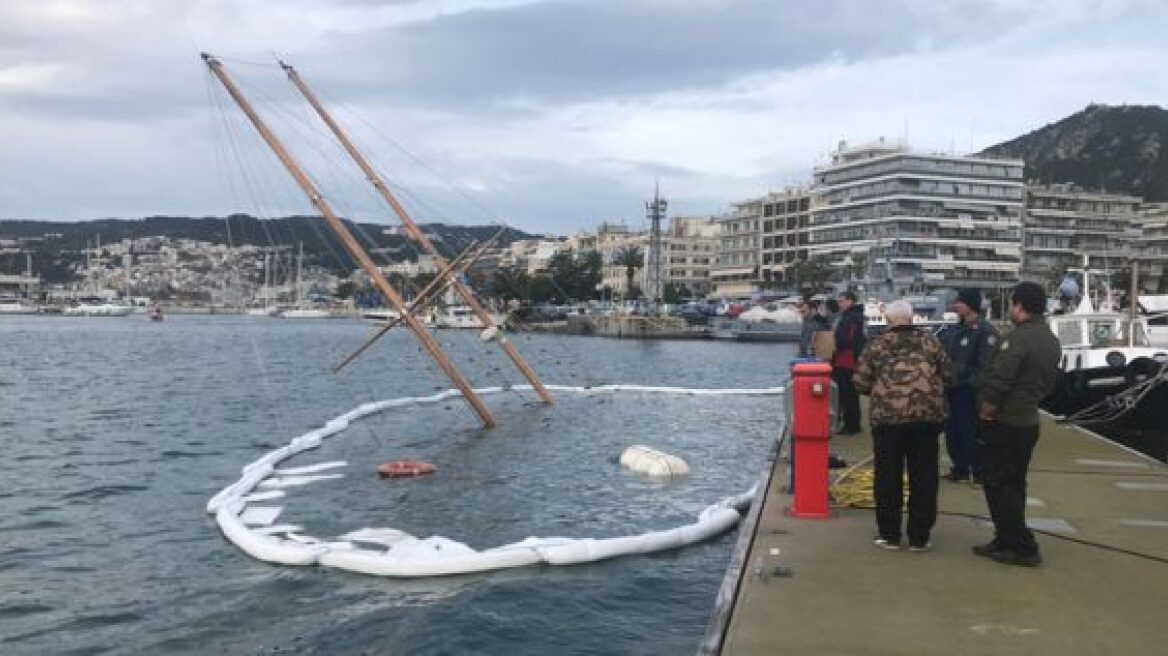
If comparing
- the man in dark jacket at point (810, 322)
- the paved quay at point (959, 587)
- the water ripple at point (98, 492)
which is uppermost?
the man in dark jacket at point (810, 322)

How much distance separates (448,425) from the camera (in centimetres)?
2920

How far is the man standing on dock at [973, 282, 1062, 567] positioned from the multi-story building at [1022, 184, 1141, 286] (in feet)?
537

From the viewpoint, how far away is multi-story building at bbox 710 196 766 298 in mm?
174625

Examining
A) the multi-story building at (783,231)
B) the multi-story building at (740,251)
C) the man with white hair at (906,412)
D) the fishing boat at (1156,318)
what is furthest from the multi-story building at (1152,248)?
the man with white hair at (906,412)

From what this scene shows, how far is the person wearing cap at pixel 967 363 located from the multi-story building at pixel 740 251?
518ft

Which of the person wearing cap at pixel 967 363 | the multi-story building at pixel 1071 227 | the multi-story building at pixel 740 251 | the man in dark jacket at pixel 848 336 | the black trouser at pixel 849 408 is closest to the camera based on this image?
the person wearing cap at pixel 967 363

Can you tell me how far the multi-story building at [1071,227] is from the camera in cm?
16238

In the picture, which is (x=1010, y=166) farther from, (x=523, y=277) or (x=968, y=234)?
(x=523, y=277)

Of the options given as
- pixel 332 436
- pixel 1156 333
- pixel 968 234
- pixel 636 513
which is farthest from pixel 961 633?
pixel 968 234

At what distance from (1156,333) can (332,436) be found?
24.6 meters

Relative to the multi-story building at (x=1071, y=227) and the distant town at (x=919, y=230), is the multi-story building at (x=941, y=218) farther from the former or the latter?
the multi-story building at (x=1071, y=227)

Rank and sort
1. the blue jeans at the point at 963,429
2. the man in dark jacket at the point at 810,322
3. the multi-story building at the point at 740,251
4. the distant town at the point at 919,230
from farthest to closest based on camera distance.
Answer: the multi-story building at the point at 740,251
the distant town at the point at 919,230
the man in dark jacket at the point at 810,322
the blue jeans at the point at 963,429

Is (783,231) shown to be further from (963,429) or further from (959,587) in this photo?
(959,587)

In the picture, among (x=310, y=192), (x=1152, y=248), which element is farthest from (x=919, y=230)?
(x=310, y=192)
